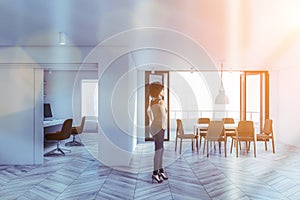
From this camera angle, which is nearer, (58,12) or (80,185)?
(58,12)

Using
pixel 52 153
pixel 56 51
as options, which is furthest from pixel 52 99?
pixel 56 51

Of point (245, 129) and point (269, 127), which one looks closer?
point (245, 129)

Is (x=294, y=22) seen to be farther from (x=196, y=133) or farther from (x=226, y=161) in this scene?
(x=196, y=133)

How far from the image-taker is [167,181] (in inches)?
165

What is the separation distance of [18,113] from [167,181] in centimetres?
300

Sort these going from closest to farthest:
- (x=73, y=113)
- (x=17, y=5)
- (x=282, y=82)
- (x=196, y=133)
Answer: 1. (x=17, y=5)
2. (x=196, y=133)
3. (x=282, y=82)
4. (x=73, y=113)

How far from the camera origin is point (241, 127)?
20.3ft

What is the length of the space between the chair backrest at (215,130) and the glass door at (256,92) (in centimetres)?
302

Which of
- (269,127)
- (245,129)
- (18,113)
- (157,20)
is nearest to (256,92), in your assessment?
(269,127)

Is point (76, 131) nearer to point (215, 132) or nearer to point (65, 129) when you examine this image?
point (65, 129)

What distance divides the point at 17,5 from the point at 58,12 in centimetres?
41

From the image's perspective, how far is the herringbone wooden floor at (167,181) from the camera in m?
3.62

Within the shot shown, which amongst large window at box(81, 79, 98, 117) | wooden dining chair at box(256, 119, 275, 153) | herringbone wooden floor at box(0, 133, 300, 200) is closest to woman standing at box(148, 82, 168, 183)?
herringbone wooden floor at box(0, 133, 300, 200)

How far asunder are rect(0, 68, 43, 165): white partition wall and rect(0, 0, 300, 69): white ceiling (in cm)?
62
